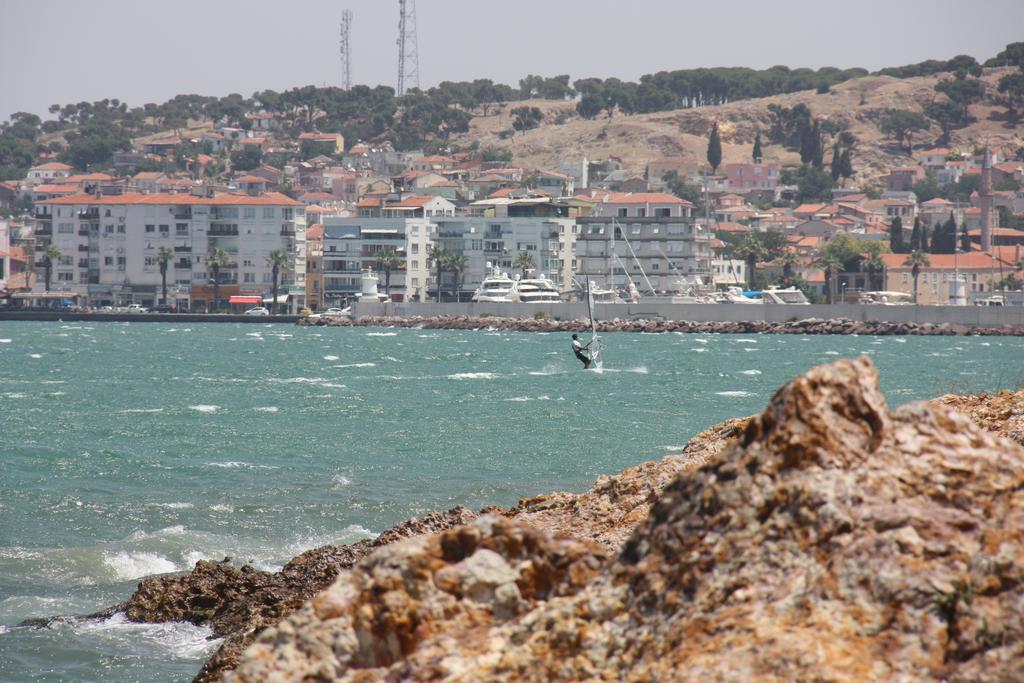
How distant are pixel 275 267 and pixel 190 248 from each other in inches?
426

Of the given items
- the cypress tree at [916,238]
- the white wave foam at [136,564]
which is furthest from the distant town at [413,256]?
the white wave foam at [136,564]

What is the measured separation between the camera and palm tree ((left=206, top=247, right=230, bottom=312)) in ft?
528

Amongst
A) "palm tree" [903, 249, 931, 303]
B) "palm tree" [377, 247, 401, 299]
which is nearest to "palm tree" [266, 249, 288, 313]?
"palm tree" [377, 247, 401, 299]

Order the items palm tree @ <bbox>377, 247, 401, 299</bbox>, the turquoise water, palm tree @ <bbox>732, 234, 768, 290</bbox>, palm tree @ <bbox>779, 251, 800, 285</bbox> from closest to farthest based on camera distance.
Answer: the turquoise water
palm tree @ <bbox>377, 247, 401, 299</bbox>
palm tree @ <bbox>779, 251, 800, 285</bbox>
palm tree @ <bbox>732, 234, 768, 290</bbox>

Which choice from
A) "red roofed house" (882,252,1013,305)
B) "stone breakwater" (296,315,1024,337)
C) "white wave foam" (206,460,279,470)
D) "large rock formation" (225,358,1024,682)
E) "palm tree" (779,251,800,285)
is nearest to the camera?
"large rock formation" (225,358,1024,682)

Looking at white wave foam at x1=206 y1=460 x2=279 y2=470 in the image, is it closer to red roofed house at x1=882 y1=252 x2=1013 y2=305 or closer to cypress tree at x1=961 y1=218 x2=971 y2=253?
red roofed house at x1=882 y1=252 x2=1013 y2=305

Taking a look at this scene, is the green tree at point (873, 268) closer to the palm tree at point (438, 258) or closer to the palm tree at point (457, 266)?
the palm tree at point (457, 266)

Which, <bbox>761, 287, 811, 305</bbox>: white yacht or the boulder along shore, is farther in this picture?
<bbox>761, 287, 811, 305</bbox>: white yacht

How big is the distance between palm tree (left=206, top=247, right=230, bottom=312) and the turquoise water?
220ft

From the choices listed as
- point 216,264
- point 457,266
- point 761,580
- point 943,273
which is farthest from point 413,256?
point 761,580

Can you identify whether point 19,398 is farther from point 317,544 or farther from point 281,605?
point 281,605

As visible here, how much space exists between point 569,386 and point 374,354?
3259 centimetres

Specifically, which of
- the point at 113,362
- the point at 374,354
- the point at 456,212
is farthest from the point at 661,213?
the point at 113,362

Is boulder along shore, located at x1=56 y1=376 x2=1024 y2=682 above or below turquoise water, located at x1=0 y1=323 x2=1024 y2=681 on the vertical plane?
above
